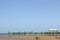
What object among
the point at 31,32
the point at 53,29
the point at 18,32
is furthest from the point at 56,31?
the point at 18,32

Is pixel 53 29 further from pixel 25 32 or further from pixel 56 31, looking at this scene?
pixel 25 32

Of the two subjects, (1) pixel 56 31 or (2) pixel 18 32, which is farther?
(2) pixel 18 32

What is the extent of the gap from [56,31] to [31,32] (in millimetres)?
12232

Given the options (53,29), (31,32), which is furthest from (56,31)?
(31,32)

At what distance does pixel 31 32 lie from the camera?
70.3 m

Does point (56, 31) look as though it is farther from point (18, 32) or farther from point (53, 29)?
point (18, 32)

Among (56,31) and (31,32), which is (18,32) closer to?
(31,32)

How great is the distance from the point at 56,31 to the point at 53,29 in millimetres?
1832

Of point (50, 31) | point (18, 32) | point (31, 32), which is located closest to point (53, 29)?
point (50, 31)

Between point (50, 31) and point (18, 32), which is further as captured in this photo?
point (18, 32)

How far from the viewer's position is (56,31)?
221 ft

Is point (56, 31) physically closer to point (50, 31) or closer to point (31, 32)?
point (50, 31)

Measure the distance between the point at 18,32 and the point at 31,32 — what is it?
25.7 ft

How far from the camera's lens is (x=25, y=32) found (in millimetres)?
72312
